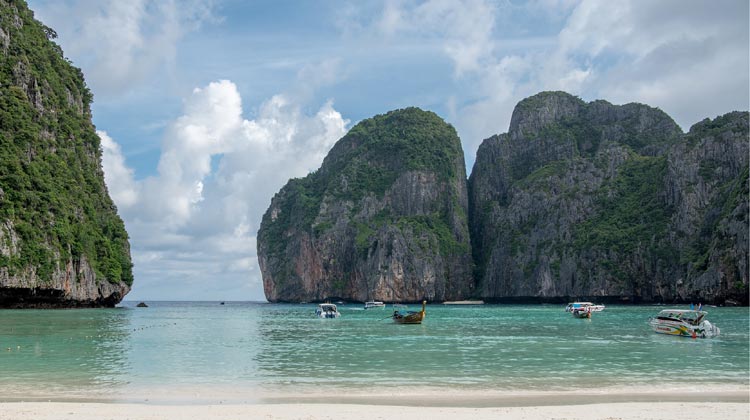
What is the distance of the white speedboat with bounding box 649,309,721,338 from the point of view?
4172 cm

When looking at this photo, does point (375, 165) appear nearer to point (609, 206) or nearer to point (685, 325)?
point (609, 206)

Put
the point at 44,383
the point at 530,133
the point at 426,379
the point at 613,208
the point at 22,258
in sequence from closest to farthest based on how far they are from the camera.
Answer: the point at 44,383 < the point at 426,379 < the point at 22,258 < the point at 613,208 < the point at 530,133

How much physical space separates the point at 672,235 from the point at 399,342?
107 metres

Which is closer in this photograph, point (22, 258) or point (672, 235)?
point (22, 258)

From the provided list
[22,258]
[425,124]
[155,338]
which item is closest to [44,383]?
[155,338]

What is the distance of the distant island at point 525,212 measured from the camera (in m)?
126

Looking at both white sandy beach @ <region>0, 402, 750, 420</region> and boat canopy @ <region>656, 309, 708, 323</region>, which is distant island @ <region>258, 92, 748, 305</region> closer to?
boat canopy @ <region>656, 309, 708, 323</region>

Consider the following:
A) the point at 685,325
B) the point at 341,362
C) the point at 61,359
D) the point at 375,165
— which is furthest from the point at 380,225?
the point at 61,359

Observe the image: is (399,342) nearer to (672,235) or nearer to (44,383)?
(44,383)

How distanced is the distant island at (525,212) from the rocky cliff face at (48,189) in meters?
78.2

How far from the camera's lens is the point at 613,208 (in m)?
149

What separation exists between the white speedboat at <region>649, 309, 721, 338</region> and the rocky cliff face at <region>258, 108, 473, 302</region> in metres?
110

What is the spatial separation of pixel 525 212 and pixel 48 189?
119 meters

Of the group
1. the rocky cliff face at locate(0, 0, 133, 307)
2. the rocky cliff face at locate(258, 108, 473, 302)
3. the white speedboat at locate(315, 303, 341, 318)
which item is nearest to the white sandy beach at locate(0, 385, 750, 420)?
the rocky cliff face at locate(0, 0, 133, 307)
